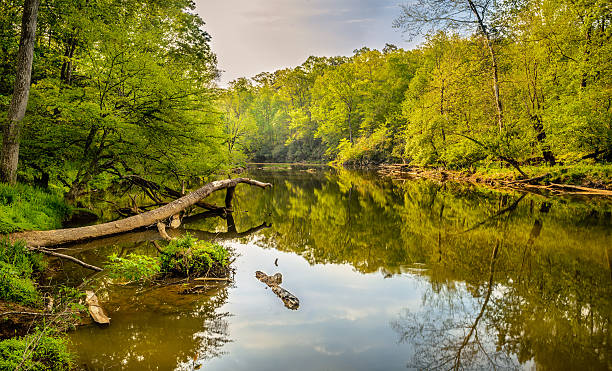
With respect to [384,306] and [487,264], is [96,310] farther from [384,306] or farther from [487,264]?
[487,264]

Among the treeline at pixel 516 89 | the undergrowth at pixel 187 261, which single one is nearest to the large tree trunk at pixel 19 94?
the undergrowth at pixel 187 261

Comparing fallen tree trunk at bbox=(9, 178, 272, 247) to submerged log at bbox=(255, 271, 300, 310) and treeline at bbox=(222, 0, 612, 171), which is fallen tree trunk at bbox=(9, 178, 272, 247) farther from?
treeline at bbox=(222, 0, 612, 171)

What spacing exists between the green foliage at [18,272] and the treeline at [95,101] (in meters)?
4.18

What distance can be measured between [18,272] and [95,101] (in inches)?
236

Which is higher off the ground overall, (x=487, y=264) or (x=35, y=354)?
(x=487, y=264)

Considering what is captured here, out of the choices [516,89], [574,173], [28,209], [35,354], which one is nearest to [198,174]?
[28,209]

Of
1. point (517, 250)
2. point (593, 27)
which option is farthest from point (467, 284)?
point (593, 27)

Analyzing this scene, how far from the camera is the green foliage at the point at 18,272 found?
3846mm

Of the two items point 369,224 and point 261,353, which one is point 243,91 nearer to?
point 369,224

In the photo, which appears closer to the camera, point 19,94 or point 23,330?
point 23,330

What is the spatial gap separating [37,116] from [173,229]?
4578mm

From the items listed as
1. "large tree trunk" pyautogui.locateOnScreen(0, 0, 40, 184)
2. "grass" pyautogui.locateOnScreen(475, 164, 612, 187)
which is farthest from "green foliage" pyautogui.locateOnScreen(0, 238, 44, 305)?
"grass" pyautogui.locateOnScreen(475, 164, 612, 187)

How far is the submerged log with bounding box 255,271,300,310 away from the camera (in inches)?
188

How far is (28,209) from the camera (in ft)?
24.2
